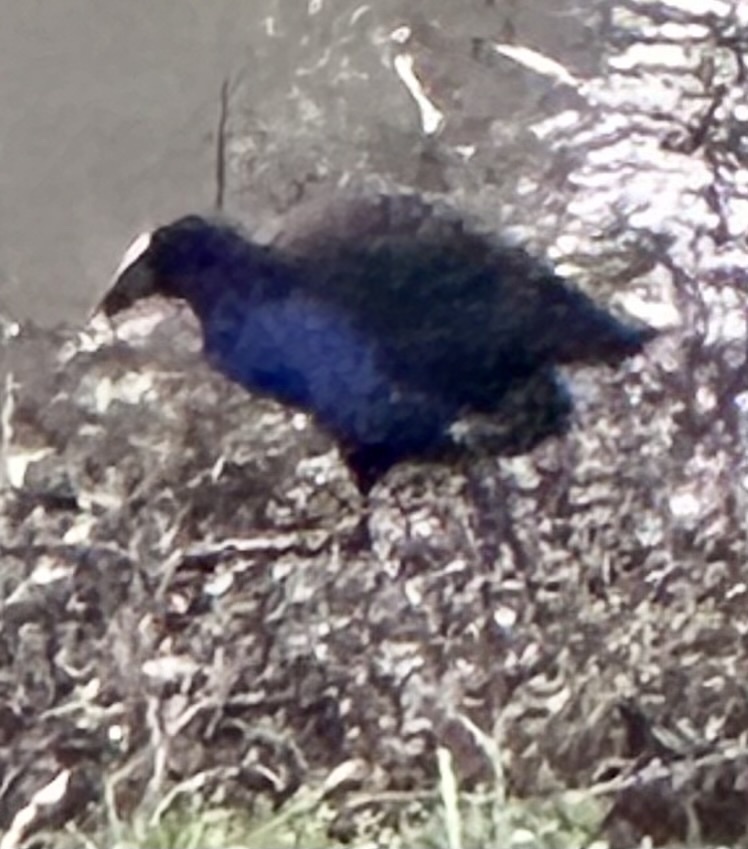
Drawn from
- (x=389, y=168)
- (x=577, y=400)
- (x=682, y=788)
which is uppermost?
(x=389, y=168)

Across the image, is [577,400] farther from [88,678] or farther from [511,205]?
[88,678]

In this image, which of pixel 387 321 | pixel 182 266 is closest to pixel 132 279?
pixel 182 266

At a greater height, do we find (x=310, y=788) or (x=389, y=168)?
(x=389, y=168)

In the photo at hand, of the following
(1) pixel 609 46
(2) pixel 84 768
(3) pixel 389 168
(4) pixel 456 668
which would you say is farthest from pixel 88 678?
(1) pixel 609 46
